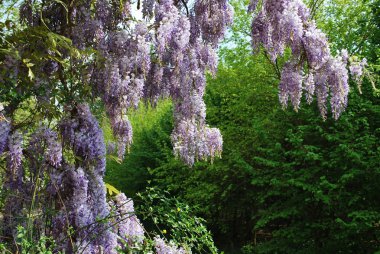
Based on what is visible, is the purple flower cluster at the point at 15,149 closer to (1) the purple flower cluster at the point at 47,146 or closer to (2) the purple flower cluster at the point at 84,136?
(1) the purple flower cluster at the point at 47,146

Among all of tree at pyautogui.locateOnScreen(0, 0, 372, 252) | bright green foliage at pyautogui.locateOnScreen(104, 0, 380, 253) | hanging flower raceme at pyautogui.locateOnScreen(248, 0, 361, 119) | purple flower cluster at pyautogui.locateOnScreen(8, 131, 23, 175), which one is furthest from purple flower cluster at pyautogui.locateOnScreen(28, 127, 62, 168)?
bright green foliage at pyautogui.locateOnScreen(104, 0, 380, 253)

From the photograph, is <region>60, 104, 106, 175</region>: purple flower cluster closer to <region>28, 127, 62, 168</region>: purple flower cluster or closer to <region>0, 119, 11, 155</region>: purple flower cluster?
<region>28, 127, 62, 168</region>: purple flower cluster

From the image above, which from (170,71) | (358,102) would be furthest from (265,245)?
(170,71)

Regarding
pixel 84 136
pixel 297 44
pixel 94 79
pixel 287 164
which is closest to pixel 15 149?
pixel 84 136

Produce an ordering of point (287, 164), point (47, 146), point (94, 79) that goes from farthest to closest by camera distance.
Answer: point (287, 164) < point (94, 79) < point (47, 146)

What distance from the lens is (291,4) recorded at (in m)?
4.27

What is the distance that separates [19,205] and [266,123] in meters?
6.83

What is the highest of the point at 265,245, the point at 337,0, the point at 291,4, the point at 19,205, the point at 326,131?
the point at 337,0

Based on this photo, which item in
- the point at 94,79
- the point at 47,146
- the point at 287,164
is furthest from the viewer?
the point at 287,164

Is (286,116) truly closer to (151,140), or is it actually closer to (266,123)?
(266,123)

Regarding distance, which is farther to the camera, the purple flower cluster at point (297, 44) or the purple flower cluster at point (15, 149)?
the purple flower cluster at point (297, 44)

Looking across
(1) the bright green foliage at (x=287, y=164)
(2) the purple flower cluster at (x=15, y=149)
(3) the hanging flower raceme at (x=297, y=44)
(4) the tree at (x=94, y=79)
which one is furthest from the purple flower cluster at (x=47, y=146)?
(1) the bright green foliage at (x=287, y=164)

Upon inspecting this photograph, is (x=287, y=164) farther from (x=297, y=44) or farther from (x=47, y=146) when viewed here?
(x=47, y=146)

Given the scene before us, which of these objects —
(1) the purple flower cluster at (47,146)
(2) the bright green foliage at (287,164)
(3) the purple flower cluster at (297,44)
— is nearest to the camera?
(1) the purple flower cluster at (47,146)
